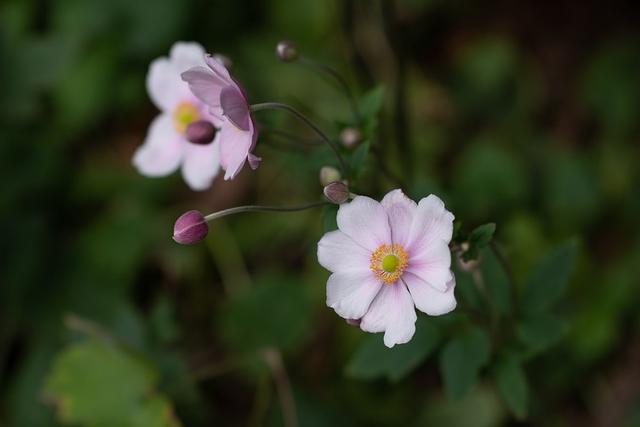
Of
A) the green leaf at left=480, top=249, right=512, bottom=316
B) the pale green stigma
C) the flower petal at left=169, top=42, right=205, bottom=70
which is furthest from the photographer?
the green leaf at left=480, top=249, right=512, bottom=316

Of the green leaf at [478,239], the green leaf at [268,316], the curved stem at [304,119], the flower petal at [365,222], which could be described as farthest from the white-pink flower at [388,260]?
the green leaf at [268,316]

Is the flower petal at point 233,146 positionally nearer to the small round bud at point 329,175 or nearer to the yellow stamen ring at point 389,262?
the small round bud at point 329,175

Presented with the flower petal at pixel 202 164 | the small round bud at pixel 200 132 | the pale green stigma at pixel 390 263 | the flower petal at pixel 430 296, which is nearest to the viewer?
the flower petal at pixel 430 296

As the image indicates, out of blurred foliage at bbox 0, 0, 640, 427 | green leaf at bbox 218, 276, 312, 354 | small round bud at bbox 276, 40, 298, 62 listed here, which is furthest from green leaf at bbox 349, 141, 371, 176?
green leaf at bbox 218, 276, 312, 354

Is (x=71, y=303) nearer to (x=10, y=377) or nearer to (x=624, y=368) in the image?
(x=10, y=377)

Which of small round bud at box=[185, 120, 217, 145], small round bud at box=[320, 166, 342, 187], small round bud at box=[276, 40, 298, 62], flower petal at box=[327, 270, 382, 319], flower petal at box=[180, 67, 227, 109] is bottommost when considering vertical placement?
flower petal at box=[327, 270, 382, 319]

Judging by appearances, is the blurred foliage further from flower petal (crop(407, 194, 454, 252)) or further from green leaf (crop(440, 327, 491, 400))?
flower petal (crop(407, 194, 454, 252))

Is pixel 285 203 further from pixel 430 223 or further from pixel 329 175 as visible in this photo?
pixel 430 223
